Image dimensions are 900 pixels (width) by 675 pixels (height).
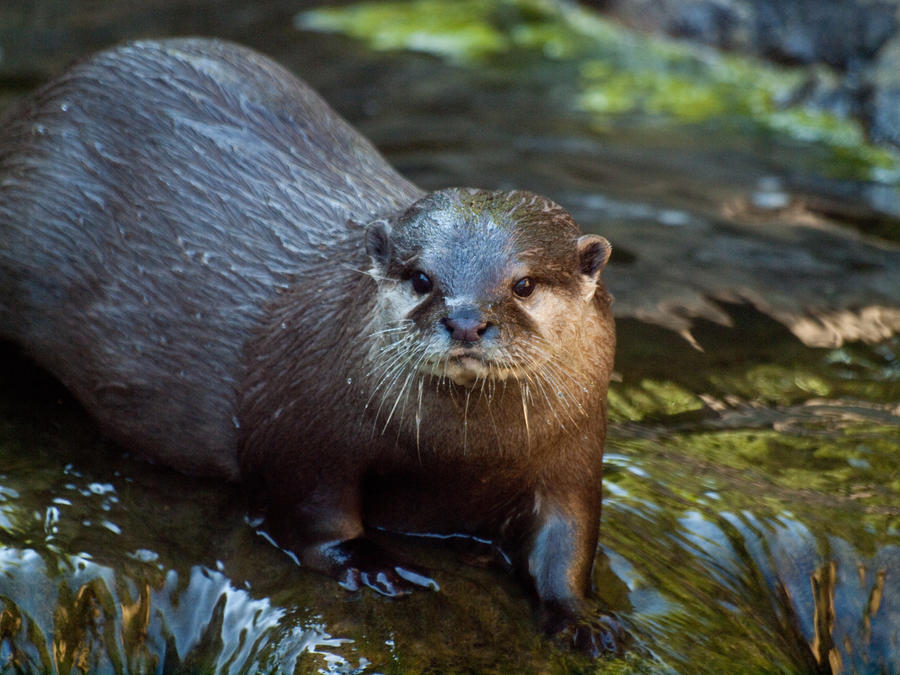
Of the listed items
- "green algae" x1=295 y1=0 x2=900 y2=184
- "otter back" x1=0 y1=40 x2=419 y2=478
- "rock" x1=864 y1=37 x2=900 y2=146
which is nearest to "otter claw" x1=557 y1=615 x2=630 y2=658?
"otter back" x1=0 y1=40 x2=419 y2=478

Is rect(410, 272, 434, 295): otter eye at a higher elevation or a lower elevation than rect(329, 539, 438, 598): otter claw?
higher

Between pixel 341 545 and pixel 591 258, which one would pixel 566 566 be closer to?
pixel 341 545

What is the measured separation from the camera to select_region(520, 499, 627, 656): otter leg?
10.9ft

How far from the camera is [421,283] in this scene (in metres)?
3.01

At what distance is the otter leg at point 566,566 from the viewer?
3330mm

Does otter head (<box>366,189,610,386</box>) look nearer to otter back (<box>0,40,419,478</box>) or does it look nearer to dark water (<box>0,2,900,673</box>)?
otter back (<box>0,40,419,478</box>)

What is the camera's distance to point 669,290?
5.45 m

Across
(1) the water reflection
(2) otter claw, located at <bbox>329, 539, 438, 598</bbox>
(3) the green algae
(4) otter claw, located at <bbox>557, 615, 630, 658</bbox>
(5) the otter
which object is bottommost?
(1) the water reflection

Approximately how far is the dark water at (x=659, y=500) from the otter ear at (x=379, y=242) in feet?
2.89

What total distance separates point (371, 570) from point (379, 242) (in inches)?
34.6

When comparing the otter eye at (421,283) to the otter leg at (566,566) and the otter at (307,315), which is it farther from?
the otter leg at (566,566)

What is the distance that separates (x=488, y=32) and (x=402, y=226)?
6.47 meters

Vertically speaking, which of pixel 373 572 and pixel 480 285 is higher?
pixel 480 285

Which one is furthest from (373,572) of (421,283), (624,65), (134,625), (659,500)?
(624,65)
